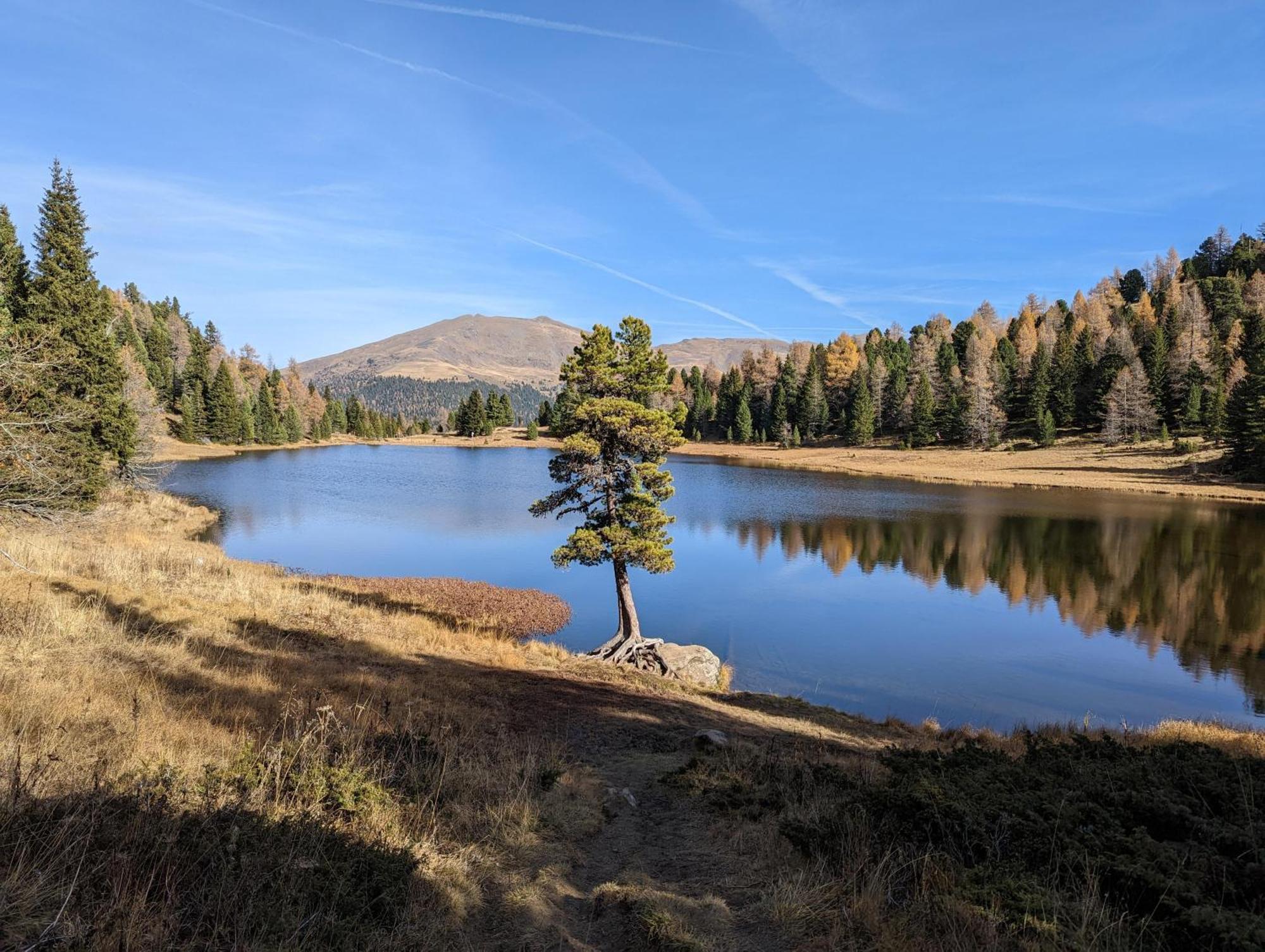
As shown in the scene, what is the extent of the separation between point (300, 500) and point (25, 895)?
50034mm

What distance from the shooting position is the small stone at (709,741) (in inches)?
384

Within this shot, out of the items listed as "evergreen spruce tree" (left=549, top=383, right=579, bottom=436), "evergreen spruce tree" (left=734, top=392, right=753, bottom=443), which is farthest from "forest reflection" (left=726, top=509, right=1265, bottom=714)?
"evergreen spruce tree" (left=734, top=392, right=753, bottom=443)

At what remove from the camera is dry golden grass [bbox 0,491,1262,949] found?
12.1ft

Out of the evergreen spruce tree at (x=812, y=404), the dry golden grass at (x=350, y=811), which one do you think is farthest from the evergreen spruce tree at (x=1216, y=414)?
the dry golden grass at (x=350, y=811)

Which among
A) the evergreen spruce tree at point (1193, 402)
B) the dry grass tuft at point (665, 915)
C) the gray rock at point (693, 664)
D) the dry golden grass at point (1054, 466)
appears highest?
the evergreen spruce tree at point (1193, 402)

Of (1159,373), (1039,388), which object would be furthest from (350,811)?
(1159,373)

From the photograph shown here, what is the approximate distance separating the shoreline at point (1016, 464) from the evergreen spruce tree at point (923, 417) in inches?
88.8

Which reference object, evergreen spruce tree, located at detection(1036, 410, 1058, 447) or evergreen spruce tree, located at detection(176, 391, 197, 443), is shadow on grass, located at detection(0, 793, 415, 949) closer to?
evergreen spruce tree, located at detection(1036, 410, 1058, 447)

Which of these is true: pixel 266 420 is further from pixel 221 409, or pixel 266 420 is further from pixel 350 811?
pixel 350 811

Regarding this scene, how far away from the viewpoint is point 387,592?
24609 mm

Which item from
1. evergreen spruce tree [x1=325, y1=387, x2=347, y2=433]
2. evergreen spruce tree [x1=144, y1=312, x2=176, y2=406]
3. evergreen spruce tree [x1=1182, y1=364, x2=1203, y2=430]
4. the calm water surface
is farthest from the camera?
evergreen spruce tree [x1=325, y1=387, x2=347, y2=433]

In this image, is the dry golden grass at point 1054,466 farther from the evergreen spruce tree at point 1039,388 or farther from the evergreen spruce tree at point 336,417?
the evergreen spruce tree at point 336,417

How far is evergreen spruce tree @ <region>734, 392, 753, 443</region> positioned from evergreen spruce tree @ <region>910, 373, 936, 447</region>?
2751cm

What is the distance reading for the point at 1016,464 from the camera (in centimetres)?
7294
